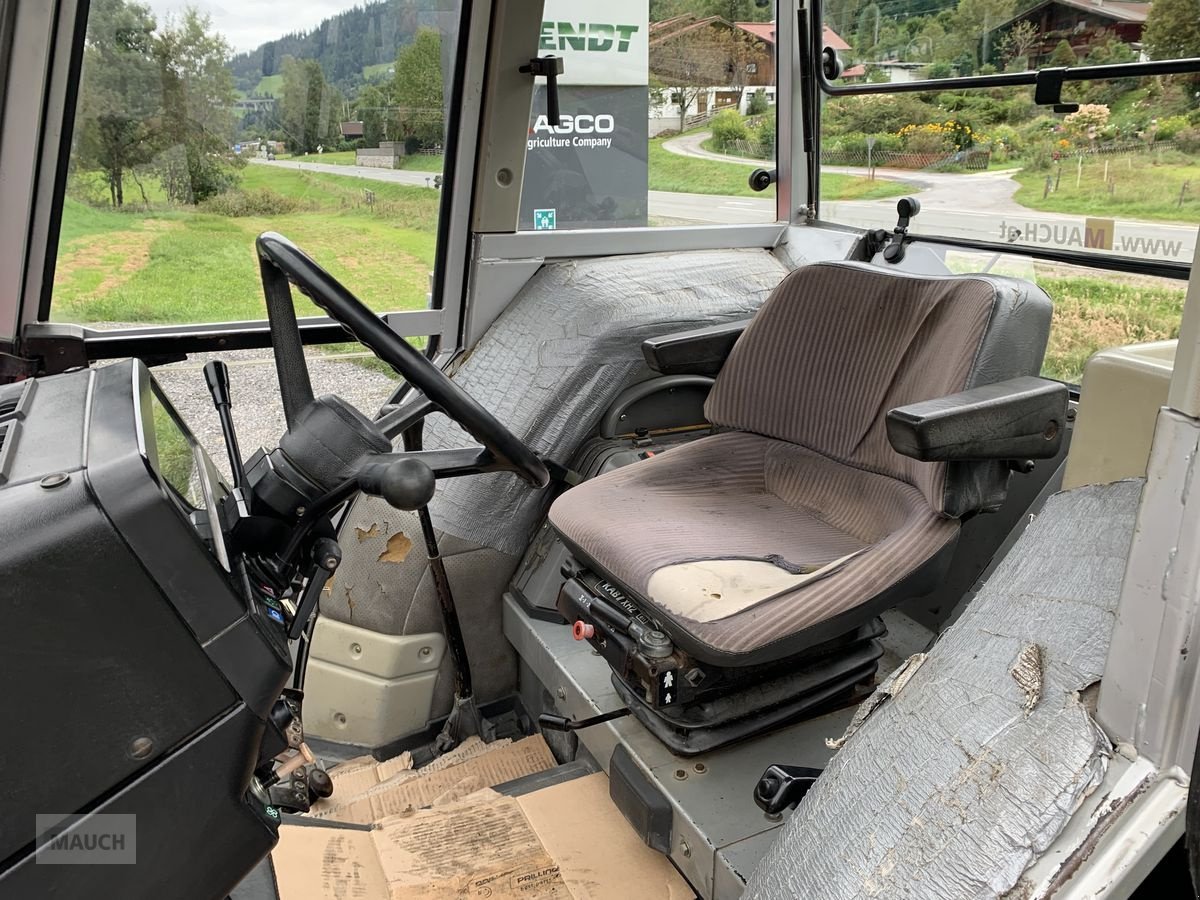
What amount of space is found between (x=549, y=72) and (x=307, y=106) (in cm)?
59

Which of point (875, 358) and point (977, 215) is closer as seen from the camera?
point (875, 358)

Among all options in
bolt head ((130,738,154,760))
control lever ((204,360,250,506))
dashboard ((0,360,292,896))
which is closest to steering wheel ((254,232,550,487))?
control lever ((204,360,250,506))

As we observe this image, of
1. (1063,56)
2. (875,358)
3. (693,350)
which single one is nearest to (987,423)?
(875,358)

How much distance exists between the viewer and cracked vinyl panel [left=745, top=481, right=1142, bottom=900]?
2.61 feet

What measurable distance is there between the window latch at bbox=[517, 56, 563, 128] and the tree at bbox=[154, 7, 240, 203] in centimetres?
70

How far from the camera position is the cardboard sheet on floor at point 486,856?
1610mm

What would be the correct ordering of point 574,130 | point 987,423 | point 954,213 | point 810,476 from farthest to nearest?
point 574,130 → point 954,213 → point 810,476 → point 987,423

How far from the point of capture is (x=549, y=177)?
8.23ft

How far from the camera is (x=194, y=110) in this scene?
1913 mm

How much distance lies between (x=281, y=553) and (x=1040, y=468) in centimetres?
157

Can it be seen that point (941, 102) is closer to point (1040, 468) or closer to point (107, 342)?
point (1040, 468)

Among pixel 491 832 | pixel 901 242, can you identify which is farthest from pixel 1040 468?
pixel 491 832

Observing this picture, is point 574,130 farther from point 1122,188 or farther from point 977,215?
point 1122,188

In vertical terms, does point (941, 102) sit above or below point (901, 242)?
above
